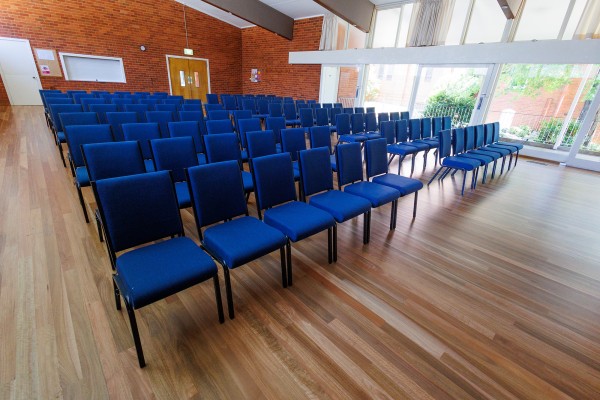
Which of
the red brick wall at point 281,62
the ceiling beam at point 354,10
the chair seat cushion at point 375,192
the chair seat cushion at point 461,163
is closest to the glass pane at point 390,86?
the ceiling beam at point 354,10

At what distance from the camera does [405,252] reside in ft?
8.65

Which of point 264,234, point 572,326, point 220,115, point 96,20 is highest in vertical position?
point 96,20

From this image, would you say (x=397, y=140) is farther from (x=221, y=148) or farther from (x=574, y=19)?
(x=574, y=19)

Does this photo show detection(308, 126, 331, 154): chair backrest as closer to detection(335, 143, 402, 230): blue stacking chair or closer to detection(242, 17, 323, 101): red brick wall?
detection(335, 143, 402, 230): blue stacking chair

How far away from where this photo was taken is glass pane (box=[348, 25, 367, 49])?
31.0 feet

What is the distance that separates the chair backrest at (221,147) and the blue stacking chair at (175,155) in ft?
0.68

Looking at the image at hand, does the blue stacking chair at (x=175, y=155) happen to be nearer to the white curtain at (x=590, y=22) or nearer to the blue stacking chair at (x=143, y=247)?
the blue stacking chair at (x=143, y=247)

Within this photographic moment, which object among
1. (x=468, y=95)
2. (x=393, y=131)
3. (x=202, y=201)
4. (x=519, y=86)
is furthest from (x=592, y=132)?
(x=202, y=201)

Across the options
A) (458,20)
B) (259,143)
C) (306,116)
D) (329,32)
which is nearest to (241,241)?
(259,143)

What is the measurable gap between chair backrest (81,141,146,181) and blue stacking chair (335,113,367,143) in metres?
3.68

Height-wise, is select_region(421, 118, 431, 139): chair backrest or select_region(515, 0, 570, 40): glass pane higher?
select_region(515, 0, 570, 40): glass pane

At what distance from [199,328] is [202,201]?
81cm

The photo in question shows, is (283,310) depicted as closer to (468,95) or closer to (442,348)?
(442,348)

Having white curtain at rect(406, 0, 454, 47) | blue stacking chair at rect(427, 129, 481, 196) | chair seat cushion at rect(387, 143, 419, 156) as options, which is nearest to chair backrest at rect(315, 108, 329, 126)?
chair seat cushion at rect(387, 143, 419, 156)
